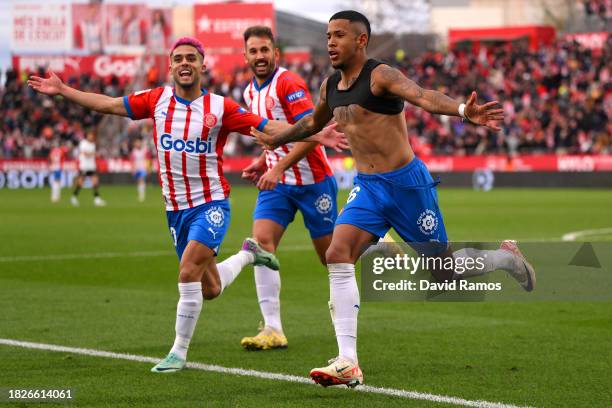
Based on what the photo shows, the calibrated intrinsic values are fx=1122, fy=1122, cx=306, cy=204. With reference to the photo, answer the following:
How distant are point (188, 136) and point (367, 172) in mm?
1518

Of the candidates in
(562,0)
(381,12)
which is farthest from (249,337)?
(381,12)

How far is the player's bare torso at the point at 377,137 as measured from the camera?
24.4 feet

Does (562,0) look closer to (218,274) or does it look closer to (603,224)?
(603,224)

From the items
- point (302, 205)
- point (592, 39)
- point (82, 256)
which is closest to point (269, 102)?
point (302, 205)

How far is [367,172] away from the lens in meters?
7.53

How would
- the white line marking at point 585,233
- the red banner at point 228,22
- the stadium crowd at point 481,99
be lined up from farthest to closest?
the red banner at point 228,22 < the stadium crowd at point 481,99 < the white line marking at point 585,233

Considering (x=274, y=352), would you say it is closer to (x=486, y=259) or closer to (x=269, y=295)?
(x=269, y=295)

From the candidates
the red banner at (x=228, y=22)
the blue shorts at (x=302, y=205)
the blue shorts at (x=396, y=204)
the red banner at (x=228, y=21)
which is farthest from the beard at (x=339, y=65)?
the red banner at (x=228, y=21)

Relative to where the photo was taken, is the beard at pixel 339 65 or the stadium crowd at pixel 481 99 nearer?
the beard at pixel 339 65

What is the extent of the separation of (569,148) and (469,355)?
33.6m

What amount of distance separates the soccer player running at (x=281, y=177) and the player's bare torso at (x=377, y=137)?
5.46 ft

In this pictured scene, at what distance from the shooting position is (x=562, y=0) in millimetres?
79938

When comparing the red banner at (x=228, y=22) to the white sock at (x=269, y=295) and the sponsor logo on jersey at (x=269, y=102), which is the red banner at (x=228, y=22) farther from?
the white sock at (x=269, y=295)

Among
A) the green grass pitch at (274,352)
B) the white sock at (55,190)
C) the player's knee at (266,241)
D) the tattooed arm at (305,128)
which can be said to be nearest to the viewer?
the green grass pitch at (274,352)
